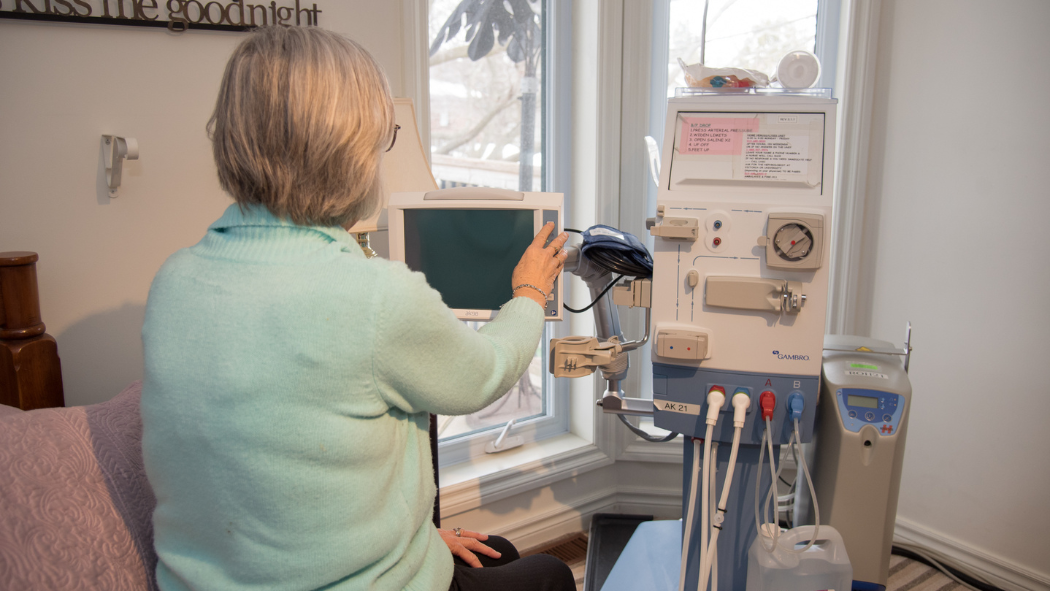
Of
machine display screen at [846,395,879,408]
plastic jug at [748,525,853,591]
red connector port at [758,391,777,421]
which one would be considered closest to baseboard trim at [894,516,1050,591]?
plastic jug at [748,525,853,591]

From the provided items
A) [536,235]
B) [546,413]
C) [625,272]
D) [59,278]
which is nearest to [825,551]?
[625,272]

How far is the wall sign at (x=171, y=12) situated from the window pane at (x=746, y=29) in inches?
44.3

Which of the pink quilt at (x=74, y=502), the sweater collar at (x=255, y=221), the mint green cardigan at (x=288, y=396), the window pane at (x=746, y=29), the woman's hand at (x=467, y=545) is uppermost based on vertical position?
the window pane at (x=746, y=29)

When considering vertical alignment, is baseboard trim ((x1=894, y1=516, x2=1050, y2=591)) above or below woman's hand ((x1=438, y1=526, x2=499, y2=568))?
below

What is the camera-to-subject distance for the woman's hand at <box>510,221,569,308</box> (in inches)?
40.4

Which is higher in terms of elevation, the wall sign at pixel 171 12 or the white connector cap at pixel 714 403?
the wall sign at pixel 171 12

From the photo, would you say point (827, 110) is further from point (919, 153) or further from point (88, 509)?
point (88, 509)

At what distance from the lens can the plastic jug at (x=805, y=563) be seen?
126 cm

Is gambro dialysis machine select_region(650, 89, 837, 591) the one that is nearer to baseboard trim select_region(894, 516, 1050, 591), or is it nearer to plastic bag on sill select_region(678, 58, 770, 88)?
plastic bag on sill select_region(678, 58, 770, 88)

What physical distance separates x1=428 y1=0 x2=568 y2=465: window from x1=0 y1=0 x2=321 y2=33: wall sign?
47 centimetres

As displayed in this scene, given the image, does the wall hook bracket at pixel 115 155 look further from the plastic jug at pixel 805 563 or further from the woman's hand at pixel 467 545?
the plastic jug at pixel 805 563

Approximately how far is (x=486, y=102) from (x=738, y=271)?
1097mm

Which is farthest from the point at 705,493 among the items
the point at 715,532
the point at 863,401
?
the point at 863,401

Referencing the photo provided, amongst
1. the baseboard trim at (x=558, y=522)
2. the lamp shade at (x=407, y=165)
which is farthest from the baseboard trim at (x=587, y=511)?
the lamp shade at (x=407, y=165)
